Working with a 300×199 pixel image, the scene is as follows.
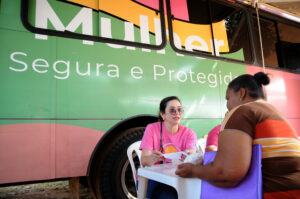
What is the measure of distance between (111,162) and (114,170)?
0.30 ft

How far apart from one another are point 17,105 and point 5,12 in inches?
33.8

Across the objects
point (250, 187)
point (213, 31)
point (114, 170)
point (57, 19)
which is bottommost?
point (114, 170)

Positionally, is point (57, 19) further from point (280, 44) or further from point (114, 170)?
point (280, 44)

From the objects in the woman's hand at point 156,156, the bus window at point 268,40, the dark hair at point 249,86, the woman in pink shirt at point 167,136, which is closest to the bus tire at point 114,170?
the woman in pink shirt at point 167,136

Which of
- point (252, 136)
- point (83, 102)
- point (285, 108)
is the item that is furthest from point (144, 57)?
point (285, 108)

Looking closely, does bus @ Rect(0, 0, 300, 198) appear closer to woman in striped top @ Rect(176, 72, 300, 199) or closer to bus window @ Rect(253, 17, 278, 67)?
bus window @ Rect(253, 17, 278, 67)

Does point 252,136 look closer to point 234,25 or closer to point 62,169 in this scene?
point 62,169

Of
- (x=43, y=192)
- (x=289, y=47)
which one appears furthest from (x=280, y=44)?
(x=43, y=192)

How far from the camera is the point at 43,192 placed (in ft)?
12.5

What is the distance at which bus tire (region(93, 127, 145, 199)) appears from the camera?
2342 mm

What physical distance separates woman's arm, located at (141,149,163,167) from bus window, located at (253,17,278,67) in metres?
2.65

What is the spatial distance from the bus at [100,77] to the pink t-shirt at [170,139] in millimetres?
→ 418

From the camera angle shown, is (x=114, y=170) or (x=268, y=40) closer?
(x=114, y=170)

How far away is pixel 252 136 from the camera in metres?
0.99
